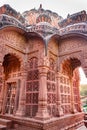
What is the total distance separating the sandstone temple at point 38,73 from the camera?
561cm

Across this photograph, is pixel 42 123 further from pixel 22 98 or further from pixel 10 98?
pixel 10 98

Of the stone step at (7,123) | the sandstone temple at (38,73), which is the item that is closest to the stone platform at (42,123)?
the sandstone temple at (38,73)

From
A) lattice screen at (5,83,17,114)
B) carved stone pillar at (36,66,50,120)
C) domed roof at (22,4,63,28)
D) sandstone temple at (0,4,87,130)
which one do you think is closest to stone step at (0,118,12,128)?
sandstone temple at (0,4,87,130)

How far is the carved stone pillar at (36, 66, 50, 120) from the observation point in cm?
518

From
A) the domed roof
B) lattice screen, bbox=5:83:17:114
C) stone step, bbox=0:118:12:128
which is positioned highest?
the domed roof

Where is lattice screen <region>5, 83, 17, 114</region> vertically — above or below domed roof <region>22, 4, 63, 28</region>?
below

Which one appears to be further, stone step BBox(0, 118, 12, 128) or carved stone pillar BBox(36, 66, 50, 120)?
stone step BBox(0, 118, 12, 128)

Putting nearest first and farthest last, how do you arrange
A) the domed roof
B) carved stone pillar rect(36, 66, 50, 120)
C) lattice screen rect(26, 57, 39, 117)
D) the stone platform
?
the stone platform, carved stone pillar rect(36, 66, 50, 120), lattice screen rect(26, 57, 39, 117), the domed roof

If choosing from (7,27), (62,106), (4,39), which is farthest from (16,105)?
(7,27)

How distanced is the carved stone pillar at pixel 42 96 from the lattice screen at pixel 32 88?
442 millimetres

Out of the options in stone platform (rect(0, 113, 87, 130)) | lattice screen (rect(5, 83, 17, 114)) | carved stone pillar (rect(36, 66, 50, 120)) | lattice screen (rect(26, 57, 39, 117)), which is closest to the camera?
stone platform (rect(0, 113, 87, 130))

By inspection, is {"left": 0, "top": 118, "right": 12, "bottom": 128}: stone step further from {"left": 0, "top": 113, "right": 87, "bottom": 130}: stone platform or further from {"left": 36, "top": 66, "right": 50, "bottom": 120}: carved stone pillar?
{"left": 36, "top": 66, "right": 50, "bottom": 120}: carved stone pillar

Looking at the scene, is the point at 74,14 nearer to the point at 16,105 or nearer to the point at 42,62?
the point at 42,62

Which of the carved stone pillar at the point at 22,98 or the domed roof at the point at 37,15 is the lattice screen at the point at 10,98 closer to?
the carved stone pillar at the point at 22,98
